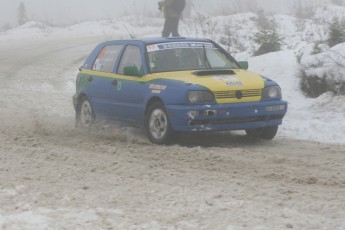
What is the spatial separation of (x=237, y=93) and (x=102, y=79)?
2.40 meters

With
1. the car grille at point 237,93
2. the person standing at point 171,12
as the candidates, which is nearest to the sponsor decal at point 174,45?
the car grille at point 237,93

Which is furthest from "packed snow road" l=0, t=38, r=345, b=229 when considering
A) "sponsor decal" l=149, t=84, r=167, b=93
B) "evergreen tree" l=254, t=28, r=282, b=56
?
"evergreen tree" l=254, t=28, r=282, b=56

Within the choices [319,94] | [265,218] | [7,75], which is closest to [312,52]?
[319,94]

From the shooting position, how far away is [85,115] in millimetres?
9930

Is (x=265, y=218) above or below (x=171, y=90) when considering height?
below

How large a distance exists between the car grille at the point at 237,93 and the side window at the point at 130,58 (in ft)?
4.88

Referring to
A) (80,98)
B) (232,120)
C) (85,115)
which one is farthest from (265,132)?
(80,98)

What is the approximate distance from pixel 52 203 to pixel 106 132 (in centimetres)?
401

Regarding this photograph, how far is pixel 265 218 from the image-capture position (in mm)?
4910

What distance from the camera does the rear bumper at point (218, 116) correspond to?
7.83 metres

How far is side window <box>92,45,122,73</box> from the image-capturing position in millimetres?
9469

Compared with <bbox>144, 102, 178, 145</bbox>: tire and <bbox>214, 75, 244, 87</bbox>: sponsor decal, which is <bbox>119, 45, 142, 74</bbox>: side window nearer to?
<bbox>144, 102, 178, 145</bbox>: tire

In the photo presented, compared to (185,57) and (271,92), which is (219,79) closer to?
(271,92)

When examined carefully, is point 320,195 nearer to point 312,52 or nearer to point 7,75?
point 312,52
